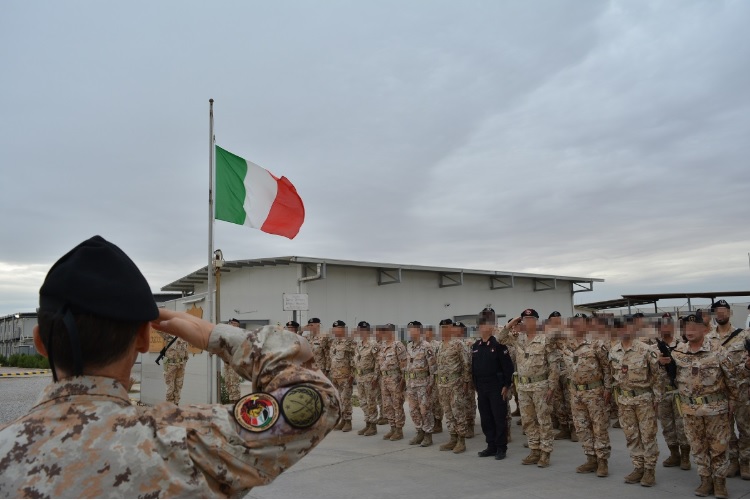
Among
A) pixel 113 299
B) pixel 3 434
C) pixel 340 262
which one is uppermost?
pixel 340 262

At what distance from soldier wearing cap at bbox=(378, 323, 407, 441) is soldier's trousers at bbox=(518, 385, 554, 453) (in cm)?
285

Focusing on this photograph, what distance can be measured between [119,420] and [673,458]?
826cm

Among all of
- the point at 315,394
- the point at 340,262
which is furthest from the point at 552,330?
the point at 340,262

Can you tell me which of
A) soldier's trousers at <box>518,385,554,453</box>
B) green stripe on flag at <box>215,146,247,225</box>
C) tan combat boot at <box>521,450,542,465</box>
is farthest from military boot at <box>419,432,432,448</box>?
green stripe on flag at <box>215,146,247,225</box>

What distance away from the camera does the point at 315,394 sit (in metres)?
1.45

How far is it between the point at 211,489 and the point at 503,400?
7.63 meters

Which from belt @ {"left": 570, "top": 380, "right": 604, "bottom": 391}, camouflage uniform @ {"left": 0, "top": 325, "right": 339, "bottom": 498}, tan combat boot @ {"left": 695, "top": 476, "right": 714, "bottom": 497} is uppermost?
camouflage uniform @ {"left": 0, "top": 325, "right": 339, "bottom": 498}

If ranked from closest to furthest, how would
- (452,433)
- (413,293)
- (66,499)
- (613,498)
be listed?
(66,499), (613,498), (452,433), (413,293)

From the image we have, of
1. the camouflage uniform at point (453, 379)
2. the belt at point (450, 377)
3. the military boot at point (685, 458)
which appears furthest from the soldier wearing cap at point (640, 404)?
the belt at point (450, 377)

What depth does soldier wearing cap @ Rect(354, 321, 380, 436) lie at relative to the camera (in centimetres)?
1100

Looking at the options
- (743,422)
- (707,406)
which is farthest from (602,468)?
(743,422)

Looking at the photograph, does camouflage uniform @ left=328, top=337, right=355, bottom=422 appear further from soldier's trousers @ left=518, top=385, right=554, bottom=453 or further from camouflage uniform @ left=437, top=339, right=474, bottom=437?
soldier's trousers @ left=518, top=385, right=554, bottom=453

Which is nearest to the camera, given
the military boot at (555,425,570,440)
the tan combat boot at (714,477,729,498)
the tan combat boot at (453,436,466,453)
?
the tan combat boot at (714,477,729,498)

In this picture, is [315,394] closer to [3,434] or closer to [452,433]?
[3,434]
